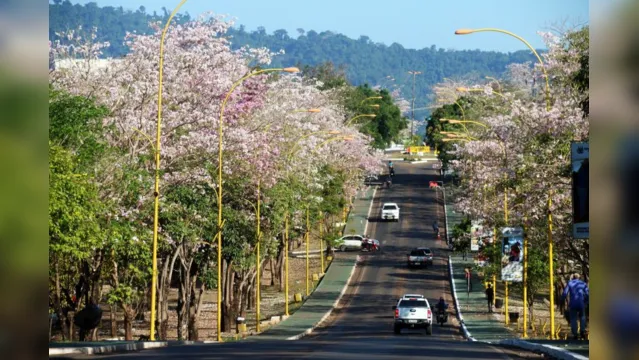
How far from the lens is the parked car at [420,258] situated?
278 ft

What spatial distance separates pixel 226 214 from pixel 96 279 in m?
12.3

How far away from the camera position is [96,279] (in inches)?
1510

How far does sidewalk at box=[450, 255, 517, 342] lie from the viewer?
49.2 meters

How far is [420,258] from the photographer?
84.7 m

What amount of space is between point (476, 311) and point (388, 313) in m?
5.11

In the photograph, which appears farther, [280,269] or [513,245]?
[280,269]

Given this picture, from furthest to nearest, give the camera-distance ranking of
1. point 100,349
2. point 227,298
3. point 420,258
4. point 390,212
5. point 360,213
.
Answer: point 360,213 < point 390,212 < point 420,258 < point 227,298 < point 100,349

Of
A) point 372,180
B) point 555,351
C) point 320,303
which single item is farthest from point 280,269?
point 372,180

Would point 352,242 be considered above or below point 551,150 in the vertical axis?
below

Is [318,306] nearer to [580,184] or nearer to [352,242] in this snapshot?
[352,242]

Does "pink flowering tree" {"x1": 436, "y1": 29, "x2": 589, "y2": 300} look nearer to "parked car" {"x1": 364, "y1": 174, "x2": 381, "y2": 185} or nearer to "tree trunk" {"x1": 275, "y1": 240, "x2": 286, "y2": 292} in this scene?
"tree trunk" {"x1": 275, "y1": 240, "x2": 286, "y2": 292}

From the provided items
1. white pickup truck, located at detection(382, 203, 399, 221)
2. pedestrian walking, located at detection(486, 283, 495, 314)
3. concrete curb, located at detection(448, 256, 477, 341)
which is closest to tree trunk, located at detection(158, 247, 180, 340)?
concrete curb, located at detection(448, 256, 477, 341)

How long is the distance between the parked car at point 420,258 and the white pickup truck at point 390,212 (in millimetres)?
21956
